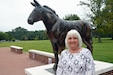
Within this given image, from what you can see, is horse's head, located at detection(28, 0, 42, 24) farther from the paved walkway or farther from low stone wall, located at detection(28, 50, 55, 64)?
low stone wall, located at detection(28, 50, 55, 64)

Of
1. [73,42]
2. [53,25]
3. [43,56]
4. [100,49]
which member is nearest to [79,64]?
[73,42]

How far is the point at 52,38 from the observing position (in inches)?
174

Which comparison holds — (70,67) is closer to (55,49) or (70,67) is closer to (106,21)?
(55,49)

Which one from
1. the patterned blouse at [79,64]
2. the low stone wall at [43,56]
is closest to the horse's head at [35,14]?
the patterned blouse at [79,64]

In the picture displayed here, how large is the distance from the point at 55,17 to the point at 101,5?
26.5 m

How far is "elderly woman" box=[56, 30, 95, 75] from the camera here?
2264 mm

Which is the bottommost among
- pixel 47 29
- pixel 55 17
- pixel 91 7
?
pixel 47 29

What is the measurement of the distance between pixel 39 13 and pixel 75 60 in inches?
92.5

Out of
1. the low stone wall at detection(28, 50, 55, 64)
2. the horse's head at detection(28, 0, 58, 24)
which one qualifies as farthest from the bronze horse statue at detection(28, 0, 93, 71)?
the low stone wall at detection(28, 50, 55, 64)

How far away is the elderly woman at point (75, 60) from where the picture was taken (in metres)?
2.26

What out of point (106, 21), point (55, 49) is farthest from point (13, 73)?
point (106, 21)

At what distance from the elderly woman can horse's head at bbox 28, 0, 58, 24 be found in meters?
2.05

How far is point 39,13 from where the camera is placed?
14.1ft

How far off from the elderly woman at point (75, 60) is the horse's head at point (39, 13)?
2.05 meters
